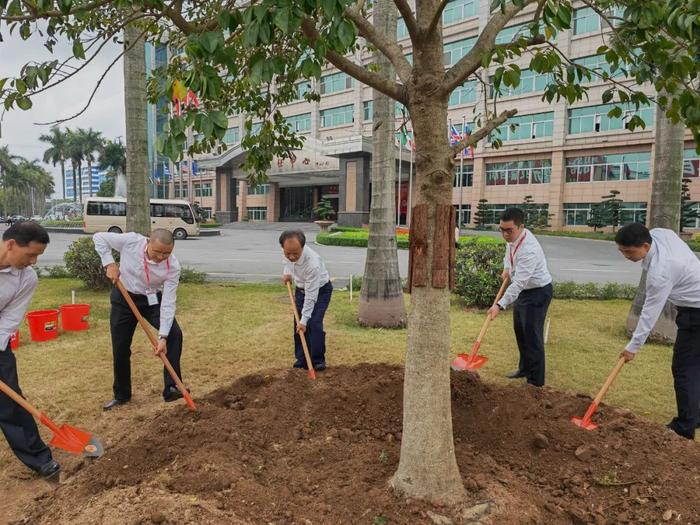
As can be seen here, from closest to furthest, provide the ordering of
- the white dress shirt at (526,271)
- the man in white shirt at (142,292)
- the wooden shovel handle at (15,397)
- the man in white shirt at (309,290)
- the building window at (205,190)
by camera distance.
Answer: the wooden shovel handle at (15,397) → the man in white shirt at (142,292) → the white dress shirt at (526,271) → the man in white shirt at (309,290) → the building window at (205,190)

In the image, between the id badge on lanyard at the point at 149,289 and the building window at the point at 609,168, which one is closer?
the id badge on lanyard at the point at 149,289

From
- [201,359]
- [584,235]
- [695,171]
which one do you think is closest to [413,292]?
[201,359]

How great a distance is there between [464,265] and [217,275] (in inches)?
270

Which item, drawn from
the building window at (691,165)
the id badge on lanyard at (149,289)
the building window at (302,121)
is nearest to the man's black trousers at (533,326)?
the id badge on lanyard at (149,289)

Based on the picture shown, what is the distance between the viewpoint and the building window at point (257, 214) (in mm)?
46625

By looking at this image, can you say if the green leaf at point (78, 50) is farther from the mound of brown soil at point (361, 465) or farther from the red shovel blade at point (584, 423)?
the red shovel blade at point (584, 423)

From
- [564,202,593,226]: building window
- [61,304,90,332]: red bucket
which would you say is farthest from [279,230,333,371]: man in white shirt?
[564,202,593,226]: building window

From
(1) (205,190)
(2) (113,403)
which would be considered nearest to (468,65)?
(2) (113,403)

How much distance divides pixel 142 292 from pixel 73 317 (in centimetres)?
316

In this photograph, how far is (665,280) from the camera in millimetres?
3605

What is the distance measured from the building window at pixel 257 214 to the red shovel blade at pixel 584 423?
43.9 metres

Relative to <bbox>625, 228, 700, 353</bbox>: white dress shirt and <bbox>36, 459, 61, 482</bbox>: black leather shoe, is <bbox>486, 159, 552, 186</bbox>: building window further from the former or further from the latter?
<bbox>36, 459, 61, 482</bbox>: black leather shoe

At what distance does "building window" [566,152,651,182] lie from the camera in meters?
31.2

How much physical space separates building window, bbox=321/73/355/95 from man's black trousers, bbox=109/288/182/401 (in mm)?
38757
